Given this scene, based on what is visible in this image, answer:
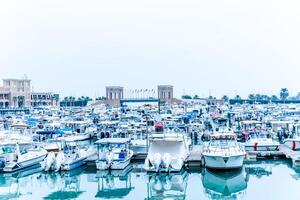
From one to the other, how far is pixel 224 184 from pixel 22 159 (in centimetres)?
1215

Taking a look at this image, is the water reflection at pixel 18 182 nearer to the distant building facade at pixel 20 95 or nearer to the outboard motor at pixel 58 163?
the outboard motor at pixel 58 163

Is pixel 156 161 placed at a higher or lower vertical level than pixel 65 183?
higher

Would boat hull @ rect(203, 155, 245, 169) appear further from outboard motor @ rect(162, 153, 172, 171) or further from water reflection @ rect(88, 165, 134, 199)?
water reflection @ rect(88, 165, 134, 199)

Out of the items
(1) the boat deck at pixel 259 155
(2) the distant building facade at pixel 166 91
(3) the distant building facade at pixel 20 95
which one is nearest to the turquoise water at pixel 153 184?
(1) the boat deck at pixel 259 155

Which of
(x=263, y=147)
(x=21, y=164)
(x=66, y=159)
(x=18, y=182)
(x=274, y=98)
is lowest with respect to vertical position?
(x=18, y=182)

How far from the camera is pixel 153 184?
22.1 m

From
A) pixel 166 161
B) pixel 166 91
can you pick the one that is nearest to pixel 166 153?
pixel 166 161

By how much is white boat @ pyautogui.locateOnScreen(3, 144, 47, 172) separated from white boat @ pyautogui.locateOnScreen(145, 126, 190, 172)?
742 cm

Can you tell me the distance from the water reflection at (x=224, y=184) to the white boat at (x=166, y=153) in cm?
171

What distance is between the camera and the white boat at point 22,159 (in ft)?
83.1

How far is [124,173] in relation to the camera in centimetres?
2456

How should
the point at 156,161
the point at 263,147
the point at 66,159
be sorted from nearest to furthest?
the point at 156,161, the point at 66,159, the point at 263,147

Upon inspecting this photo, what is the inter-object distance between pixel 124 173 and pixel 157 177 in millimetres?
2277

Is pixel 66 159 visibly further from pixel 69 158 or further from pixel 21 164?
pixel 21 164
